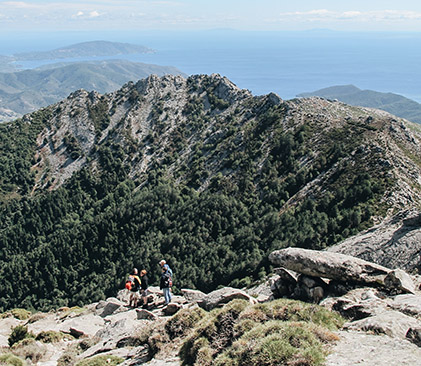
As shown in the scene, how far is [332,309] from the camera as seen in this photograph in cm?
1983

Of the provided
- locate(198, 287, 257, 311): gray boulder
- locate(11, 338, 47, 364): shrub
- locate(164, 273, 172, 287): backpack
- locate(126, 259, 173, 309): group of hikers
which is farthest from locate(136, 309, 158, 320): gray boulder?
locate(11, 338, 47, 364): shrub

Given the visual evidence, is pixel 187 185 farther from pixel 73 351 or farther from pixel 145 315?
pixel 73 351

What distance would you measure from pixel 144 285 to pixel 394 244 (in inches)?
1012

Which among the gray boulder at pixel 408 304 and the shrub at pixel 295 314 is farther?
the gray boulder at pixel 408 304

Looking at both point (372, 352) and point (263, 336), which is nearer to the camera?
point (372, 352)

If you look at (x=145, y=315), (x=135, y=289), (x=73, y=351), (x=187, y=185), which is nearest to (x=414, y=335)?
(x=145, y=315)

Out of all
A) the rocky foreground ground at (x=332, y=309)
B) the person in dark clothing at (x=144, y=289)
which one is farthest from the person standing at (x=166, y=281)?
the person in dark clothing at (x=144, y=289)

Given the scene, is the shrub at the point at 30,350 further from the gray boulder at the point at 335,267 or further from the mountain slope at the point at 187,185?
the mountain slope at the point at 187,185

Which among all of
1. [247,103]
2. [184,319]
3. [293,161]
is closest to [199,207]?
[293,161]

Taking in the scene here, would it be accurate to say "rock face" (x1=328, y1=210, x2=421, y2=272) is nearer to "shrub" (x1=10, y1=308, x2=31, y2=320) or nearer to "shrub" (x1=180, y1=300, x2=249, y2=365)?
"shrub" (x1=180, y1=300, x2=249, y2=365)

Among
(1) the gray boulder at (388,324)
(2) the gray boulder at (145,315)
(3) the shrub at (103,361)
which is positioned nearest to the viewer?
(1) the gray boulder at (388,324)

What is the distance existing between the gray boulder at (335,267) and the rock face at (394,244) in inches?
441

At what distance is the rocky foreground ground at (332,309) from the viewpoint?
15164mm

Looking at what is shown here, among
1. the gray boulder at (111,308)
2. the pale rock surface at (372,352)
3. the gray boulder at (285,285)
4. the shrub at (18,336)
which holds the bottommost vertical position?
the gray boulder at (111,308)
